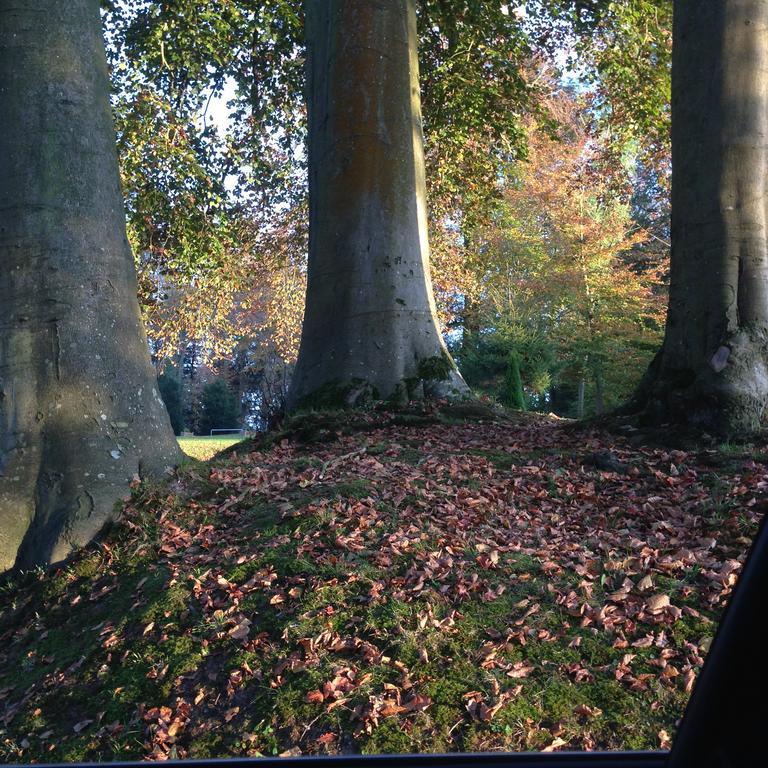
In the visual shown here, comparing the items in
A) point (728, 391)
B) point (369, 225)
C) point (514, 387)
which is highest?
point (369, 225)

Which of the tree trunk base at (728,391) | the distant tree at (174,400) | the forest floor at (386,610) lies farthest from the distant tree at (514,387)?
the distant tree at (174,400)

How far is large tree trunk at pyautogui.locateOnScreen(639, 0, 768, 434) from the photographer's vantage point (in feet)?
21.9

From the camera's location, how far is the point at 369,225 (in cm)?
902

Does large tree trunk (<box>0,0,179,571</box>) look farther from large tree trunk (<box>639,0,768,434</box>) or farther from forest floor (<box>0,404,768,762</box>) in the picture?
large tree trunk (<box>639,0,768,434</box>)

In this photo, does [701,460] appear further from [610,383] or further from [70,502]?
[610,383]

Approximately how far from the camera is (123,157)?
1285 cm

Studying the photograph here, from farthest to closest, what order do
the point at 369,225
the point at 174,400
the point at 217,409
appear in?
the point at 217,409
the point at 174,400
the point at 369,225

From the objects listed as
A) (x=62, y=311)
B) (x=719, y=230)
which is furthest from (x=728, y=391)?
(x=62, y=311)

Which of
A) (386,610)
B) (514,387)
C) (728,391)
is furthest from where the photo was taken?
(514,387)

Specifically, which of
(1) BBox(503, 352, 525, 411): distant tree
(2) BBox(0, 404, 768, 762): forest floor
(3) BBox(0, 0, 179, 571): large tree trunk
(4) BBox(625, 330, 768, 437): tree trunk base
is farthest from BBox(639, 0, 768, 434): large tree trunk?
(1) BBox(503, 352, 525, 411): distant tree

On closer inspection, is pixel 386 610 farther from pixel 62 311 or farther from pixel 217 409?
pixel 217 409

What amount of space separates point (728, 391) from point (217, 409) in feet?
136

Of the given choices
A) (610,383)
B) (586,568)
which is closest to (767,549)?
(586,568)

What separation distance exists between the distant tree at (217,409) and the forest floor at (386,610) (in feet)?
132
